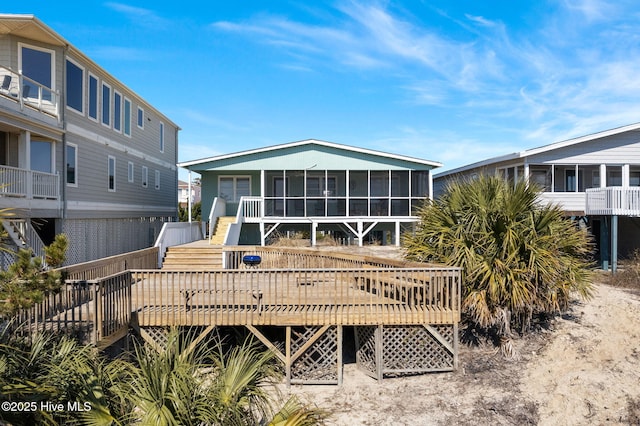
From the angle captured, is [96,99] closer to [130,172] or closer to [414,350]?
[130,172]

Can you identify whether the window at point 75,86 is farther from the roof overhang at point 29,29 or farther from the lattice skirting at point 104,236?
the lattice skirting at point 104,236

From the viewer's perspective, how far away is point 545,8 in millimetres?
17906

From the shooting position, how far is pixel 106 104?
16.8m

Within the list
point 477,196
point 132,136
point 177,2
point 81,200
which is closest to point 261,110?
point 132,136

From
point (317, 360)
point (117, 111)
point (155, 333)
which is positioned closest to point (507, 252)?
A: point (317, 360)

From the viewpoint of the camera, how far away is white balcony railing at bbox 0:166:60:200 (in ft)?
36.0

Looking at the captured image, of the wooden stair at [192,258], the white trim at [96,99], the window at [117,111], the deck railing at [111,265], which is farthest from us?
the window at [117,111]

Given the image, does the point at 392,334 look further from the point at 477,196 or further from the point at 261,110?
the point at 261,110

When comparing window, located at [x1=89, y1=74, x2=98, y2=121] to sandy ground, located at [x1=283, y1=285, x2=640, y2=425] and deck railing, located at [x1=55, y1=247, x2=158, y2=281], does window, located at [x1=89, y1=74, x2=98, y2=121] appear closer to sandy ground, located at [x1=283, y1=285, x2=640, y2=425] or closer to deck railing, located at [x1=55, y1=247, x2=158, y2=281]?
deck railing, located at [x1=55, y1=247, x2=158, y2=281]

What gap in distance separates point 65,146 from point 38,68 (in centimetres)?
254

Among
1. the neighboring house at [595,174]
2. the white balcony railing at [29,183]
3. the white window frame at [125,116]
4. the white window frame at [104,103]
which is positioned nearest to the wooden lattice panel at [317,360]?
the white balcony railing at [29,183]

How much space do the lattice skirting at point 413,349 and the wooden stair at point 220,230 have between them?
32.9ft

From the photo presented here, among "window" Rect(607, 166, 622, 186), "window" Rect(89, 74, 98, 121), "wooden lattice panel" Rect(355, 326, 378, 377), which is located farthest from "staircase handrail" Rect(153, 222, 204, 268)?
"window" Rect(607, 166, 622, 186)

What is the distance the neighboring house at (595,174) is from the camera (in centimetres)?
1697
